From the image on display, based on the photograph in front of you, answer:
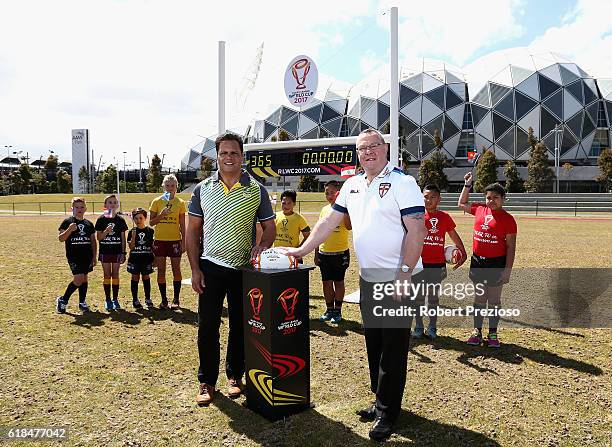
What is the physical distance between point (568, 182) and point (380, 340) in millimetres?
72063

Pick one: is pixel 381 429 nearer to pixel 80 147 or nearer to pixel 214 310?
pixel 214 310

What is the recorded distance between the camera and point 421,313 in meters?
6.48

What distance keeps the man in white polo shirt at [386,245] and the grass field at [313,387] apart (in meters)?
0.47

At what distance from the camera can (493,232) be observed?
5.93 metres

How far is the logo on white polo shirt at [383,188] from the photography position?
361cm

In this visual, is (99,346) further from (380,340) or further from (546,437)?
(546,437)

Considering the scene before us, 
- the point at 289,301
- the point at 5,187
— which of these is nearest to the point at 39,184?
the point at 5,187

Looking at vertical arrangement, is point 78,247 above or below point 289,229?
below

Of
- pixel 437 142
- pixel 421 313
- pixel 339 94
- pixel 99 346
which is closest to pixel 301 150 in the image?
pixel 421 313

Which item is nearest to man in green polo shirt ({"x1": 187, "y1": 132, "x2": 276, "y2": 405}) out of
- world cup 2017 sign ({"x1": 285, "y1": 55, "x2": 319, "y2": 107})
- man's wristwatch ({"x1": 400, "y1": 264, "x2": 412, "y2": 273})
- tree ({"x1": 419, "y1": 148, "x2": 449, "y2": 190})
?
man's wristwatch ({"x1": 400, "y1": 264, "x2": 412, "y2": 273})

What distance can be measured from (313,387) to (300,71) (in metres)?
8.19

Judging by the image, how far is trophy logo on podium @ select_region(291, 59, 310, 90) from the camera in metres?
10.8
